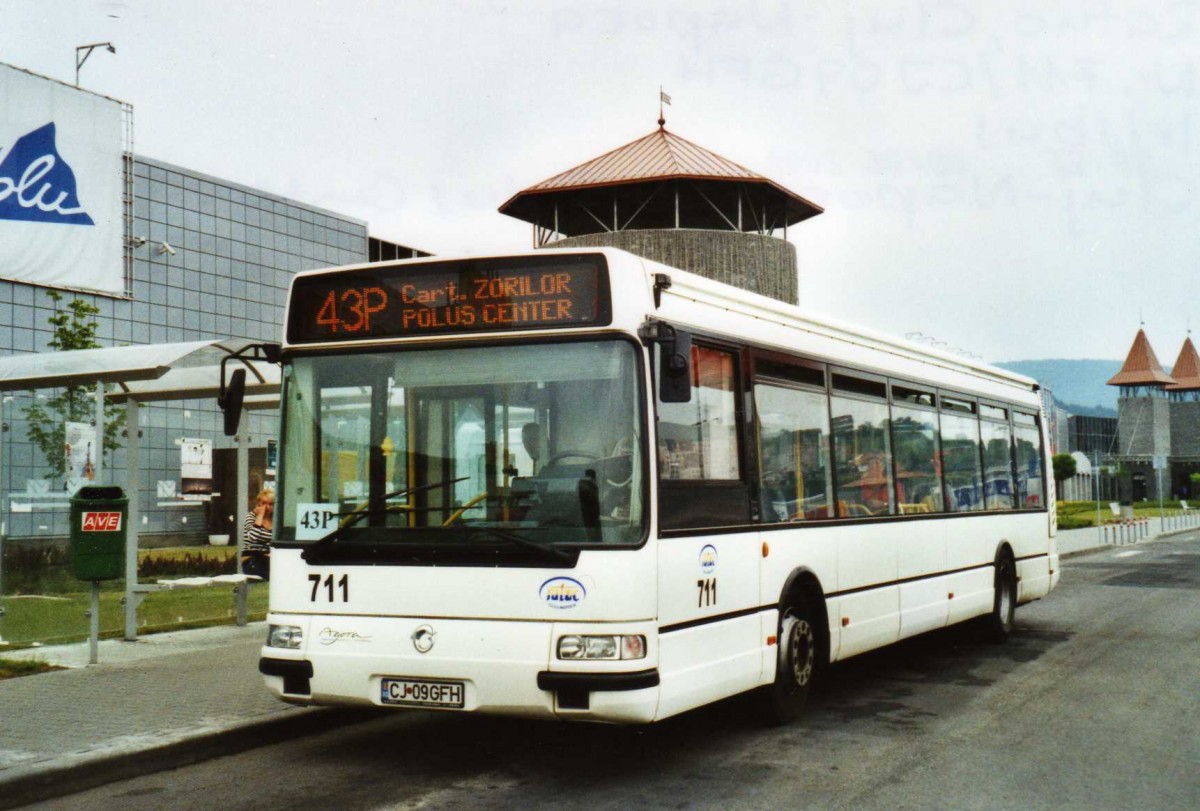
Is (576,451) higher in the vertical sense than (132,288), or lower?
lower

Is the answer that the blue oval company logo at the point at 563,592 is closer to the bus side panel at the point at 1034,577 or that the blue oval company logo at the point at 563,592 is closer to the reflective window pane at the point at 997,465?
the reflective window pane at the point at 997,465

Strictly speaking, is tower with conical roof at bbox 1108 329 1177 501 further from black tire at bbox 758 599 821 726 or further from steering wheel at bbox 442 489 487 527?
steering wheel at bbox 442 489 487 527

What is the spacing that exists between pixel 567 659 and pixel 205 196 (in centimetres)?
3805

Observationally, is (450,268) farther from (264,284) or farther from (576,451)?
(264,284)

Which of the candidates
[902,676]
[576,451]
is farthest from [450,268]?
[902,676]

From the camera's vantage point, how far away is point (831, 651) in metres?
8.86

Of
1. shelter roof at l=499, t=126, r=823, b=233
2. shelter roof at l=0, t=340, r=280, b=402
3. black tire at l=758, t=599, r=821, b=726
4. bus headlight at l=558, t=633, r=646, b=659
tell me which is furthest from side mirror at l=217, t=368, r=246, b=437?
shelter roof at l=499, t=126, r=823, b=233

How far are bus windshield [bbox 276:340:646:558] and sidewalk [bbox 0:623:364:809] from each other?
1.53 m

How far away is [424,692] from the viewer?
6.70m

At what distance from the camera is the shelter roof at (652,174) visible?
128 ft

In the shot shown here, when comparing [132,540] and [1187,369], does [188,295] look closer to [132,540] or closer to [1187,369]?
[132,540]

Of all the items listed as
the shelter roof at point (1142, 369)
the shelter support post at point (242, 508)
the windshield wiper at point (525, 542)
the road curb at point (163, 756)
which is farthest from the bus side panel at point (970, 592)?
the shelter roof at point (1142, 369)

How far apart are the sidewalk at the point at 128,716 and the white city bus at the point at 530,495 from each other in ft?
2.88

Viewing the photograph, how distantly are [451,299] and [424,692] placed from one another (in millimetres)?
2205
